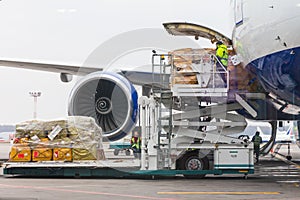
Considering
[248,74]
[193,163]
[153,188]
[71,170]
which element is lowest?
[153,188]

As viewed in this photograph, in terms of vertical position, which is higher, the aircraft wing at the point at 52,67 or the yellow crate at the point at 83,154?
the aircraft wing at the point at 52,67

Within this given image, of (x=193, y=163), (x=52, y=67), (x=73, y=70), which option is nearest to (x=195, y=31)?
(x=193, y=163)

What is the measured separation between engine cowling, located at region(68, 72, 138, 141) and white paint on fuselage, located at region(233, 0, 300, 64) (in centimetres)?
419

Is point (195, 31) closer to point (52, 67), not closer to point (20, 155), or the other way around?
point (20, 155)

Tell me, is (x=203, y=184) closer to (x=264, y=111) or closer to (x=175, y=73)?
(x=175, y=73)

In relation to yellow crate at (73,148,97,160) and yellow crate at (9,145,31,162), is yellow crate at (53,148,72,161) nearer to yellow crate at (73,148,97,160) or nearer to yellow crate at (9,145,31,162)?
yellow crate at (73,148,97,160)

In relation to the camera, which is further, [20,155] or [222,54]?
[20,155]

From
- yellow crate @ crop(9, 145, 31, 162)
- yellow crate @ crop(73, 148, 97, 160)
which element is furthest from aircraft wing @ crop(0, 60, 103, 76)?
yellow crate @ crop(9, 145, 31, 162)

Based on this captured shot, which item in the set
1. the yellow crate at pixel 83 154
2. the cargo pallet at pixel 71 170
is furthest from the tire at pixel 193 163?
the yellow crate at pixel 83 154

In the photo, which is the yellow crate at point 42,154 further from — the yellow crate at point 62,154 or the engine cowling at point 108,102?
the engine cowling at point 108,102

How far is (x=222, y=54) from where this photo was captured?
12.4 meters

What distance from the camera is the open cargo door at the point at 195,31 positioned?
12.9m

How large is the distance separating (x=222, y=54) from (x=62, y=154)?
146 inches

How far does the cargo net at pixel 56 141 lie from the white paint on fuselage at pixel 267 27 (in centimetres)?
394
